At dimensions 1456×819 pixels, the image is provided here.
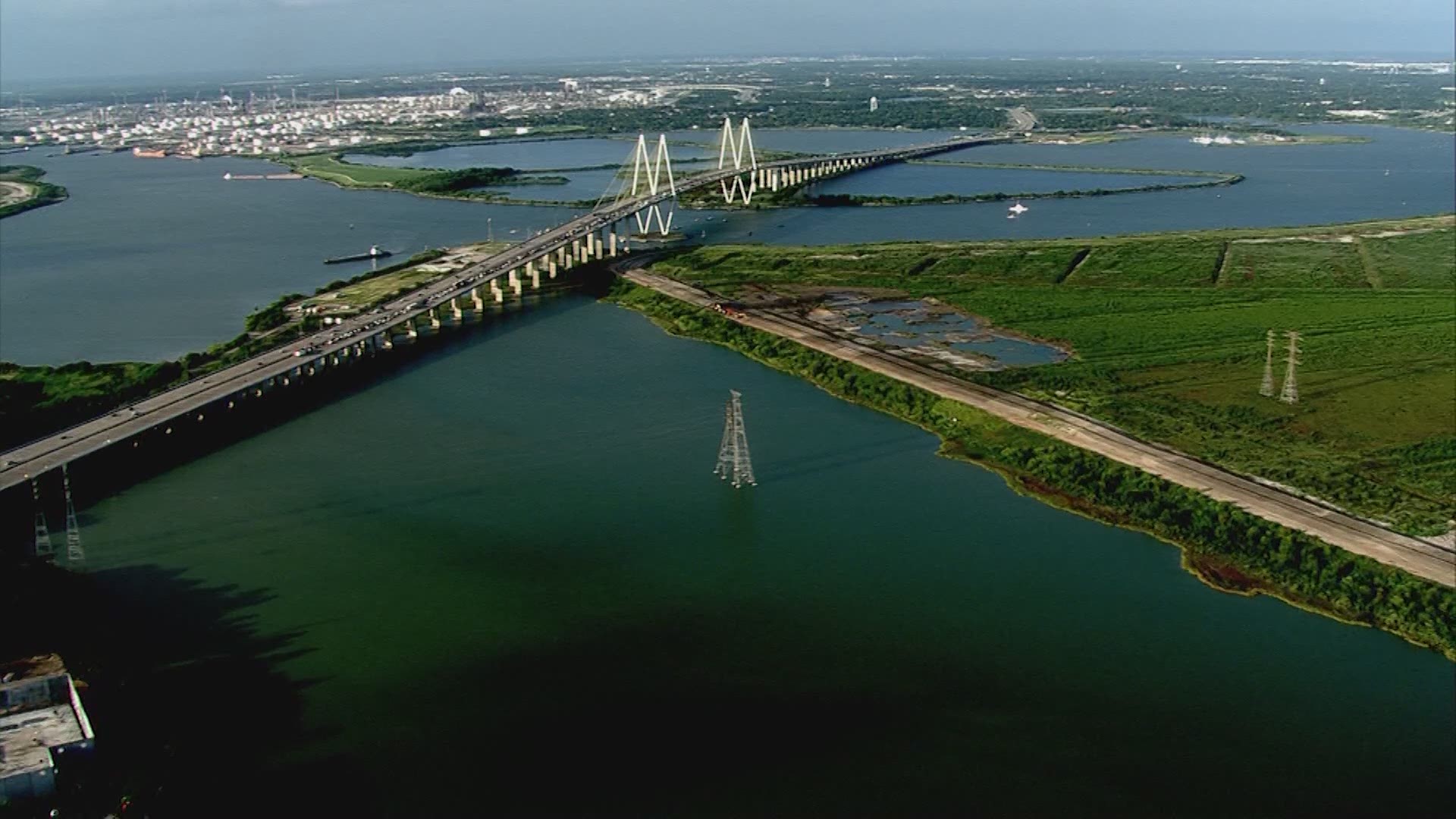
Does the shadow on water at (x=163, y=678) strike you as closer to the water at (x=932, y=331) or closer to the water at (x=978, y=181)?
the water at (x=932, y=331)

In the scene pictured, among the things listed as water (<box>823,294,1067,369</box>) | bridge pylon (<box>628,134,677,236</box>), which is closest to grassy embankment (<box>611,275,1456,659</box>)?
water (<box>823,294,1067,369</box>)

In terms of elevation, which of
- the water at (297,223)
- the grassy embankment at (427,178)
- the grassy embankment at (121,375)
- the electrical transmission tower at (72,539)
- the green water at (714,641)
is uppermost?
the grassy embankment at (427,178)

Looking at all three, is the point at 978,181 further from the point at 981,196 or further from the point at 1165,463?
the point at 1165,463

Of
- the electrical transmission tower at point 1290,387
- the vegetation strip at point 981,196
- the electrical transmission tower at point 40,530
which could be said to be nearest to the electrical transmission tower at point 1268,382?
the electrical transmission tower at point 1290,387

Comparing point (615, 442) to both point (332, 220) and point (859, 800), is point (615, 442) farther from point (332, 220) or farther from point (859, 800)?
point (332, 220)

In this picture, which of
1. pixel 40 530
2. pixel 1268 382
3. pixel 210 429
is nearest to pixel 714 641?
pixel 40 530

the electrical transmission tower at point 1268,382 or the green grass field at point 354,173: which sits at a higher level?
the green grass field at point 354,173
